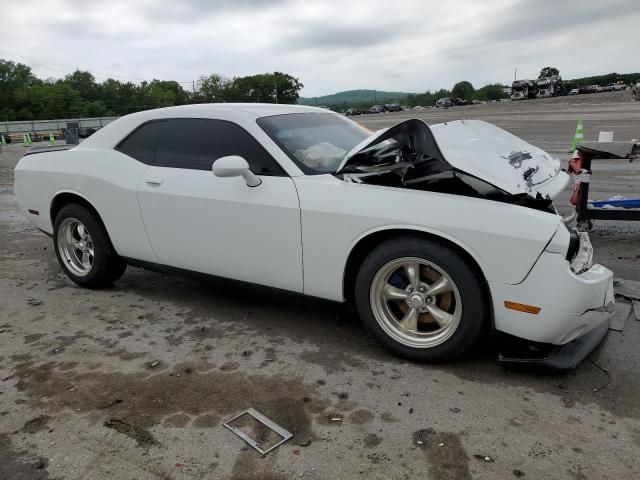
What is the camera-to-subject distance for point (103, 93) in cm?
9706

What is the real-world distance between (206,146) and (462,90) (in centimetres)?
13229

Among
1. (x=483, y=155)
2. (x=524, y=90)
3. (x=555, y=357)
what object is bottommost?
(x=555, y=357)

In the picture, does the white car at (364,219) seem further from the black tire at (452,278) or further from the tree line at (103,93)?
the tree line at (103,93)

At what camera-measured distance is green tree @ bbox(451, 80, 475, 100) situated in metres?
121

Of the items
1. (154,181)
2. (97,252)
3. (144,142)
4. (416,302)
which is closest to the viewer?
(416,302)

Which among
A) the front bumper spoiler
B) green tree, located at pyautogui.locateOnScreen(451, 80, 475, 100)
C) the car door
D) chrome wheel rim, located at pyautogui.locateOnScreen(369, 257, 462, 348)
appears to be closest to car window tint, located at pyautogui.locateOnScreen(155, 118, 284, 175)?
the car door

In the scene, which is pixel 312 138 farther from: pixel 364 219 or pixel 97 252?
pixel 97 252

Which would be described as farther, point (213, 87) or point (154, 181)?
point (213, 87)

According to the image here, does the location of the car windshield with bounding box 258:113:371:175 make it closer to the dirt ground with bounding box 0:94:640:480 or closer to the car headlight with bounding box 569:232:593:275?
the dirt ground with bounding box 0:94:640:480

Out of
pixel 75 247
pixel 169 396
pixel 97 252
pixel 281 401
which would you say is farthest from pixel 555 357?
pixel 75 247

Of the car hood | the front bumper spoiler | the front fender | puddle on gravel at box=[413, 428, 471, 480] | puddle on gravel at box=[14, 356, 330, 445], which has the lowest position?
puddle on gravel at box=[413, 428, 471, 480]

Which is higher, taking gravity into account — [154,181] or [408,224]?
[154,181]

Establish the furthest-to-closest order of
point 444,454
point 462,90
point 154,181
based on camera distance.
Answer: point 462,90
point 154,181
point 444,454

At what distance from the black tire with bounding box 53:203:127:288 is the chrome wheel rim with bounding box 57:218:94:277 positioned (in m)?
0.05
